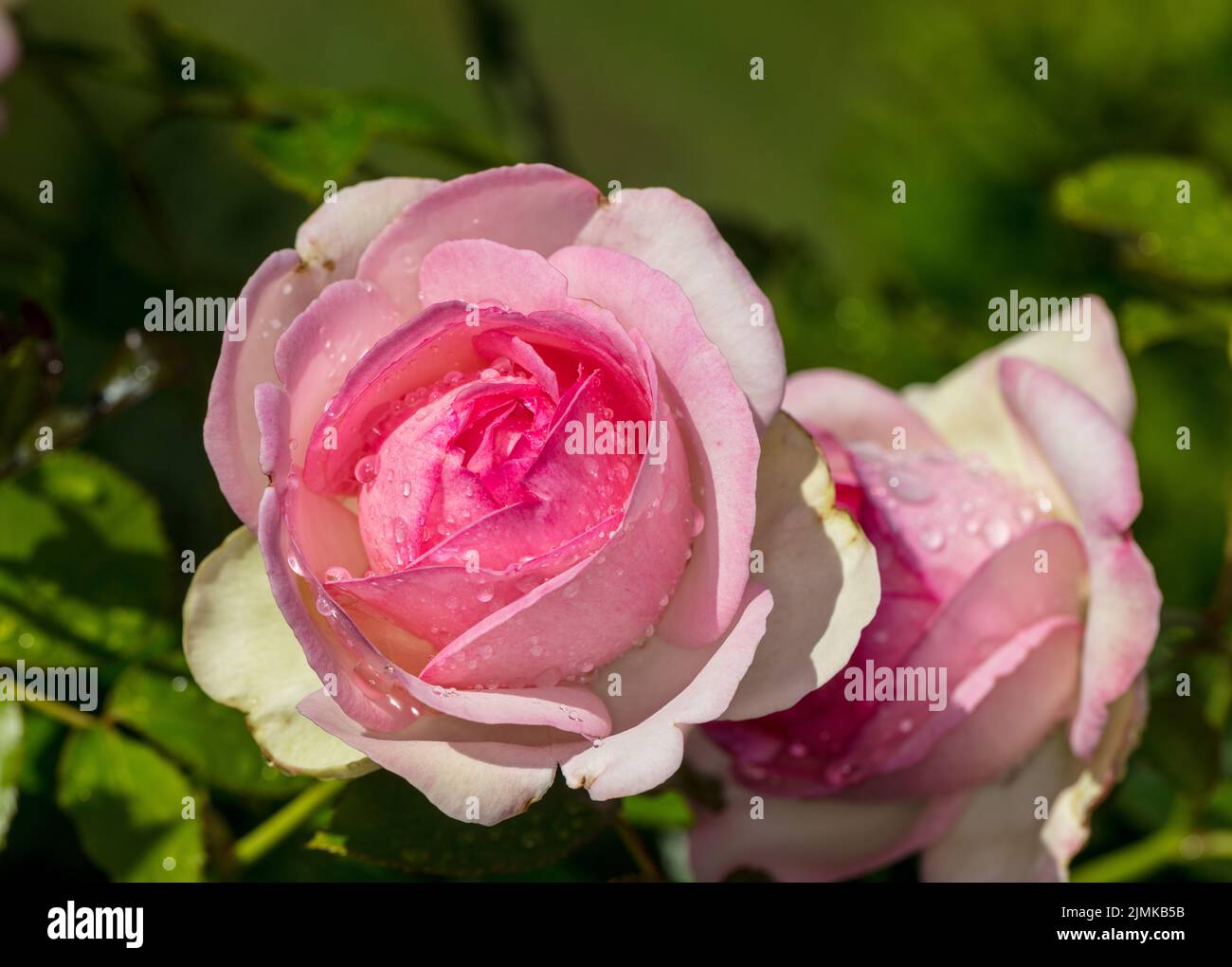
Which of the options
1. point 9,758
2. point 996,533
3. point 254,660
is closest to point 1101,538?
point 996,533

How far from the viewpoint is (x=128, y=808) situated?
16.4 inches

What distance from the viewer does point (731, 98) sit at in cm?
151

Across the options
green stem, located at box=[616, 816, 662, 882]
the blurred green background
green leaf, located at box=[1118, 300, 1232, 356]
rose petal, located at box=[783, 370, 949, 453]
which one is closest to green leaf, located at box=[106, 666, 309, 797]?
the blurred green background

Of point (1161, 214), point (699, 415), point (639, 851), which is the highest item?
point (1161, 214)

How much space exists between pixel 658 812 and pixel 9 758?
0.22m

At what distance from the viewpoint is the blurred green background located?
0.42m

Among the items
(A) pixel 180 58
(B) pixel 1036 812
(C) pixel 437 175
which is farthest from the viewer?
(C) pixel 437 175

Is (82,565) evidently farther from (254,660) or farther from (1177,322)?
(1177,322)

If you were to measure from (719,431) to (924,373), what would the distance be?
0.33 meters

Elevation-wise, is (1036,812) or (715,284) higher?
(715,284)

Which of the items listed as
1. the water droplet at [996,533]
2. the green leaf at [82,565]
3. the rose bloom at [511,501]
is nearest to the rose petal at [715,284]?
the rose bloom at [511,501]

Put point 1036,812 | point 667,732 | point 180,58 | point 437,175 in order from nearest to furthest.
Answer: point 667,732, point 1036,812, point 180,58, point 437,175
